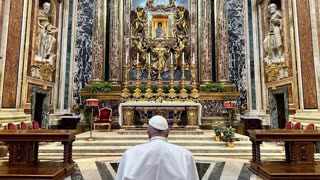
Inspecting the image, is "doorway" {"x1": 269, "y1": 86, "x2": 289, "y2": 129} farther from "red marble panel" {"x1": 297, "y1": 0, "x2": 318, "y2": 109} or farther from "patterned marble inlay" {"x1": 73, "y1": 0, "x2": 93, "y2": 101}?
"patterned marble inlay" {"x1": 73, "y1": 0, "x2": 93, "y2": 101}

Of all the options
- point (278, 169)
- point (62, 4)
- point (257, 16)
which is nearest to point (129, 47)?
point (62, 4)

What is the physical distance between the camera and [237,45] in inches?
491

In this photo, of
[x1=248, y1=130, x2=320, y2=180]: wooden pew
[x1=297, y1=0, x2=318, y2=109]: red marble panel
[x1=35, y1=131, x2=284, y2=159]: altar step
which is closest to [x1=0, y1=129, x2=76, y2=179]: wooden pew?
[x1=35, y1=131, x2=284, y2=159]: altar step

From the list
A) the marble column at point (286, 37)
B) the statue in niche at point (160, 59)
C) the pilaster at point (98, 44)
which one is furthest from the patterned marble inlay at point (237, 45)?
the pilaster at point (98, 44)

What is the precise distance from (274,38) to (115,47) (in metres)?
6.62

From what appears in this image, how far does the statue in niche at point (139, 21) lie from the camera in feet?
41.4

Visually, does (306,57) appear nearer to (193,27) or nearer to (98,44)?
(193,27)

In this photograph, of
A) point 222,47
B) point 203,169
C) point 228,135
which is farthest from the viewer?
point 222,47

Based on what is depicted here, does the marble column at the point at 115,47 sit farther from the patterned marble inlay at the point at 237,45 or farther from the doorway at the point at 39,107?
the patterned marble inlay at the point at 237,45

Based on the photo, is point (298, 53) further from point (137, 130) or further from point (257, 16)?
point (137, 130)

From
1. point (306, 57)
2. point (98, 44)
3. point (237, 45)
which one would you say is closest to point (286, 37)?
point (306, 57)

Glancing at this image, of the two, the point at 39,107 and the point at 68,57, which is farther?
the point at 68,57

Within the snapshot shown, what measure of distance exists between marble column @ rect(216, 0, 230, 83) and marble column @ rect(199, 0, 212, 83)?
1.43ft

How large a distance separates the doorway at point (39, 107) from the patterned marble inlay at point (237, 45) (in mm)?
8101
